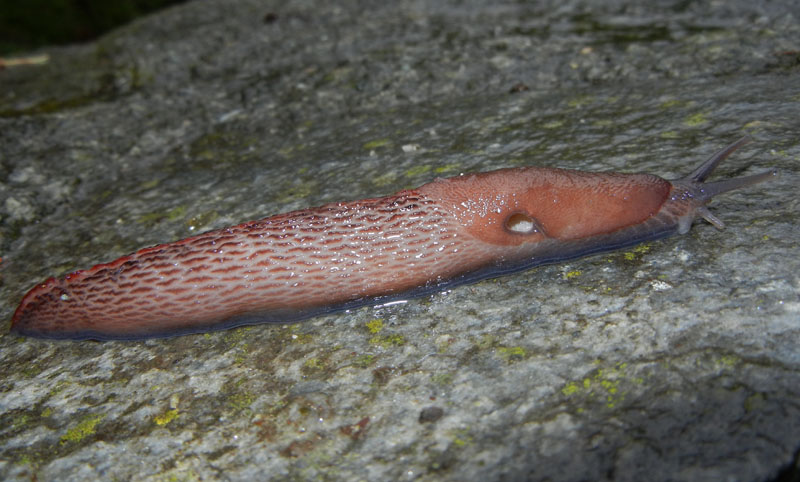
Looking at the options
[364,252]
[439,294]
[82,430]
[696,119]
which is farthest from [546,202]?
[82,430]

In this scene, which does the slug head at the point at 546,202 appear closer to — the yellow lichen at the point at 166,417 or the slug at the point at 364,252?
the slug at the point at 364,252

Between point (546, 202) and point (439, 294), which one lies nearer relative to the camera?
point (439, 294)

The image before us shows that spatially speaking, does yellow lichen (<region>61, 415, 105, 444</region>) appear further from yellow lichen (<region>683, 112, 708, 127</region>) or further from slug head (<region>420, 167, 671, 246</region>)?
yellow lichen (<region>683, 112, 708, 127</region>)

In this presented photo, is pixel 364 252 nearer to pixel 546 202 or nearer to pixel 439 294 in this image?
pixel 439 294

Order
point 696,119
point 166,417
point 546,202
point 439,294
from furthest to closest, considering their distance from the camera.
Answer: point 696,119, point 546,202, point 439,294, point 166,417

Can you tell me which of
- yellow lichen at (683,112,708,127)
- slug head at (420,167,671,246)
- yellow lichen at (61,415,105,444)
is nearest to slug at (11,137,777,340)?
slug head at (420,167,671,246)

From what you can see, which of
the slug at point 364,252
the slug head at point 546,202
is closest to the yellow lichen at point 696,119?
the slug at point 364,252

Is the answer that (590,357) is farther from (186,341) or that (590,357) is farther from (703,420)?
(186,341)
